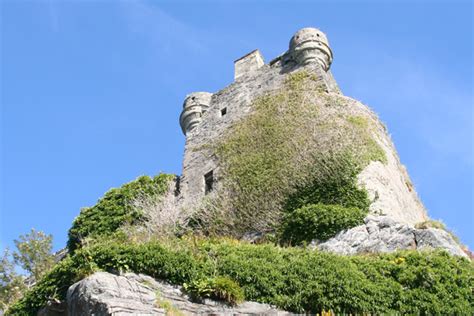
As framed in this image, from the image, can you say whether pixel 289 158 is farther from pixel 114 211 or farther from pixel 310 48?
pixel 114 211

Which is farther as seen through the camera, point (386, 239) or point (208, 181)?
point (208, 181)

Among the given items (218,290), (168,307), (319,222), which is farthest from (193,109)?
(168,307)

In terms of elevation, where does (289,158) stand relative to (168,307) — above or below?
above

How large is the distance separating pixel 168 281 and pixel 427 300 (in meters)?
4.48

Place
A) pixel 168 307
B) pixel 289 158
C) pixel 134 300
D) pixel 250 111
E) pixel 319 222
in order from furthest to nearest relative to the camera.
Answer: pixel 250 111
pixel 289 158
pixel 319 222
pixel 168 307
pixel 134 300

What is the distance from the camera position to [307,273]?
13758mm

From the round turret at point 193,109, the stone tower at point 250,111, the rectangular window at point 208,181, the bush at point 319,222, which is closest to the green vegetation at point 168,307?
the bush at point 319,222

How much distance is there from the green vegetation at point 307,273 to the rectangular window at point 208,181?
5.64m

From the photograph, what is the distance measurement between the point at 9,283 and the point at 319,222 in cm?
921

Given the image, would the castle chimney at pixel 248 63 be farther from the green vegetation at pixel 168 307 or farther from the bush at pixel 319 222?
the green vegetation at pixel 168 307

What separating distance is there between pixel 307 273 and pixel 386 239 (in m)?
2.91

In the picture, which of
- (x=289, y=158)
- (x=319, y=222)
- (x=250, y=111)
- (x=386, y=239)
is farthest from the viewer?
(x=250, y=111)

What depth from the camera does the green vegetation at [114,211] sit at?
20875mm

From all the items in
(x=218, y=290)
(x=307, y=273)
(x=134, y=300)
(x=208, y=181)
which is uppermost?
(x=208, y=181)
